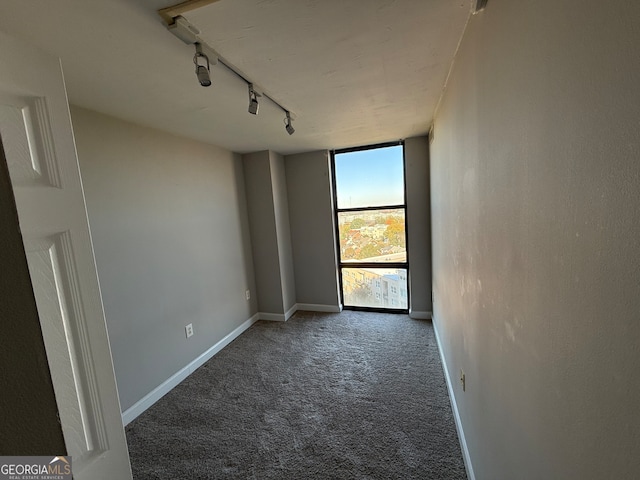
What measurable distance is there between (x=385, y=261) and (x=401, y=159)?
1.34 meters

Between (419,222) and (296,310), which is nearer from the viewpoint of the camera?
(419,222)

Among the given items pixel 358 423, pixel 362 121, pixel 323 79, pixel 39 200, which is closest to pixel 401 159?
pixel 362 121

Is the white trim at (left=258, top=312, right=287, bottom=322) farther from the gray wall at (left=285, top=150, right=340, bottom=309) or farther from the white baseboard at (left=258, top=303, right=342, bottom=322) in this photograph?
the gray wall at (left=285, top=150, right=340, bottom=309)

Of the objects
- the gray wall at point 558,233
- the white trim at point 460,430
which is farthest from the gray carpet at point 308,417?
the gray wall at point 558,233

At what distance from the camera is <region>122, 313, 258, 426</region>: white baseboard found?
2.04 metres

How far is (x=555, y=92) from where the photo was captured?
0.58 m

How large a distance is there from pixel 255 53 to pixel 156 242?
5.79 ft

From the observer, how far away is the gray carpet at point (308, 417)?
1592 millimetres

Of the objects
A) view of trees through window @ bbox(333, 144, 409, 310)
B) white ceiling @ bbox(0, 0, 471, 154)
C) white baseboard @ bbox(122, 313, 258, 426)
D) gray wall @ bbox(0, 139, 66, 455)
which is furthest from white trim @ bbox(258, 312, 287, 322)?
gray wall @ bbox(0, 139, 66, 455)

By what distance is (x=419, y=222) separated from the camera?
3.34m

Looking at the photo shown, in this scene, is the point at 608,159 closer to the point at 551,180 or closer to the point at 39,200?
the point at 551,180

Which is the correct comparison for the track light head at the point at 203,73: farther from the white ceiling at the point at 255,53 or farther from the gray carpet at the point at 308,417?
the gray carpet at the point at 308,417

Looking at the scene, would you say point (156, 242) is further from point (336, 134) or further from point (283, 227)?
point (336, 134)

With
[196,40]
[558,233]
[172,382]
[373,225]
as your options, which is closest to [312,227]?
[373,225]
